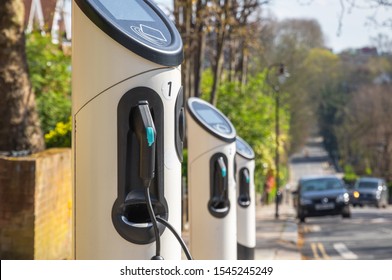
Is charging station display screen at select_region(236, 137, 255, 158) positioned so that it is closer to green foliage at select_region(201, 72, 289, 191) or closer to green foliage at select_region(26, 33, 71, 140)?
green foliage at select_region(26, 33, 71, 140)

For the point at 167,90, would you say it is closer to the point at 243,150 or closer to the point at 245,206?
the point at 245,206

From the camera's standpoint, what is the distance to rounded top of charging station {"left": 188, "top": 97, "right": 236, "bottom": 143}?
804 centimetres

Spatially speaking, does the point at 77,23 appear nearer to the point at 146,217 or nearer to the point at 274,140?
the point at 146,217

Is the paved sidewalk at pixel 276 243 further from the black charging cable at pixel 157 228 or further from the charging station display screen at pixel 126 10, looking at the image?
the charging station display screen at pixel 126 10

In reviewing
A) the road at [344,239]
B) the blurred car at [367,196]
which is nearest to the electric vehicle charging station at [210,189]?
the road at [344,239]

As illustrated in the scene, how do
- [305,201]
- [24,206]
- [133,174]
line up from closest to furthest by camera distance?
1. [133,174]
2. [24,206]
3. [305,201]

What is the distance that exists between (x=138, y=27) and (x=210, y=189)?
13.4ft

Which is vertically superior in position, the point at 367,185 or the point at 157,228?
the point at 157,228

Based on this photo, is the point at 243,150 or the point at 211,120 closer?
the point at 211,120

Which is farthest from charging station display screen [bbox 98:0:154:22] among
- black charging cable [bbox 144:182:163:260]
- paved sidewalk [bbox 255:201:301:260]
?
paved sidewalk [bbox 255:201:301:260]

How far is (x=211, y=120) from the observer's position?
8.30m

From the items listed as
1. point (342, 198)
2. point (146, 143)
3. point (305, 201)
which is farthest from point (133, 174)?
point (305, 201)

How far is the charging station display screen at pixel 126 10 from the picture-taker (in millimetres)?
4121
